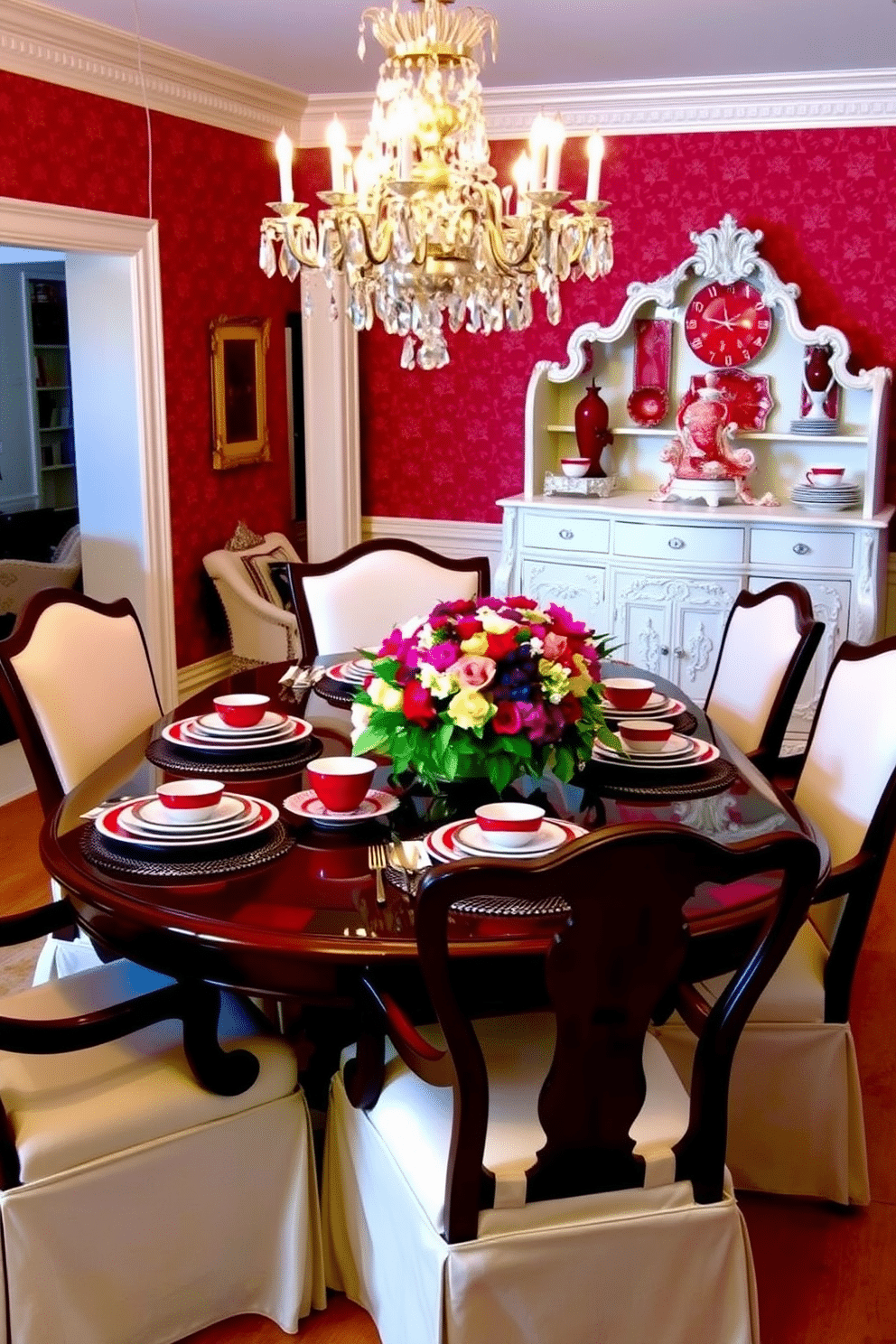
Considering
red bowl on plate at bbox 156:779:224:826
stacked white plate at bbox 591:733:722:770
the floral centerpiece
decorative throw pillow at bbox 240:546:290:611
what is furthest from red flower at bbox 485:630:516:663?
decorative throw pillow at bbox 240:546:290:611

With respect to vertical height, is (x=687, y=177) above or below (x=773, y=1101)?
above

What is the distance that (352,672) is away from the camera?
327cm

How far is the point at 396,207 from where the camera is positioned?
2.83 meters

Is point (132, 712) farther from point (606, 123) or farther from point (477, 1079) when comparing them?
point (606, 123)

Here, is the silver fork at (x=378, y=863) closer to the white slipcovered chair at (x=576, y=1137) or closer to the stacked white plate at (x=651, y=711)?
the white slipcovered chair at (x=576, y=1137)

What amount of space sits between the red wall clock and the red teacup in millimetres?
3430

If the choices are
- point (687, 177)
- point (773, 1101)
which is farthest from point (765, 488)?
point (773, 1101)

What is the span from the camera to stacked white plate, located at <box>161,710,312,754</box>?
266cm

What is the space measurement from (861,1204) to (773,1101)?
29 centimetres

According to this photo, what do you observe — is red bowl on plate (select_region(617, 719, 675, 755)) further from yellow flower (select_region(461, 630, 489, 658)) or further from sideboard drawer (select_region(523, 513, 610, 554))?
sideboard drawer (select_region(523, 513, 610, 554))

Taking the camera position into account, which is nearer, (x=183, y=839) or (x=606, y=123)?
(x=183, y=839)

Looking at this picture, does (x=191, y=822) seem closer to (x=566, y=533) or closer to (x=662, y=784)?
(x=662, y=784)

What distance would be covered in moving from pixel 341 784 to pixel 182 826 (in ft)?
0.89

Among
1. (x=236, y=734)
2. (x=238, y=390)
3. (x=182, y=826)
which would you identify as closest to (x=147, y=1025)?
(x=182, y=826)
